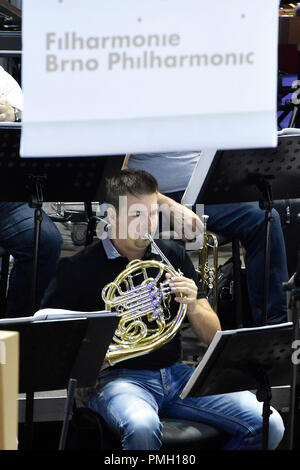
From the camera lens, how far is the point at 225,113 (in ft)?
6.81

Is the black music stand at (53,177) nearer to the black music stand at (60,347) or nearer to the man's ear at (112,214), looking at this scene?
the man's ear at (112,214)

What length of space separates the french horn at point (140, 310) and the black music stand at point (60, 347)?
0.41 meters

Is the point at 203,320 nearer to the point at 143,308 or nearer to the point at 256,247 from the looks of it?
the point at 143,308

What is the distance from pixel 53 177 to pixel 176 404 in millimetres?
1069

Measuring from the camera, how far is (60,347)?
282cm

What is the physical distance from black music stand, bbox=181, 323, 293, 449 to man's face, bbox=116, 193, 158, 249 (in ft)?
2.40

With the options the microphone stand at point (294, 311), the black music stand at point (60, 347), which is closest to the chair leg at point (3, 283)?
the black music stand at point (60, 347)

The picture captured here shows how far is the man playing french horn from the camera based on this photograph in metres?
3.36

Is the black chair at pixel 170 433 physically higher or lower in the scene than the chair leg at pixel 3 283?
lower

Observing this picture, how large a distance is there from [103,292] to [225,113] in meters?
1.48

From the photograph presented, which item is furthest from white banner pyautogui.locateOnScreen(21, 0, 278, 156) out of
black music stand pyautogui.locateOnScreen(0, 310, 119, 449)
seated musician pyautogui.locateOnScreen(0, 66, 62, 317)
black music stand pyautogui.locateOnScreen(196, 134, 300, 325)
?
seated musician pyautogui.locateOnScreen(0, 66, 62, 317)

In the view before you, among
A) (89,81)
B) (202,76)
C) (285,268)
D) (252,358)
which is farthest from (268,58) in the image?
(285,268)

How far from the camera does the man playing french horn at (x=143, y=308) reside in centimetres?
336
